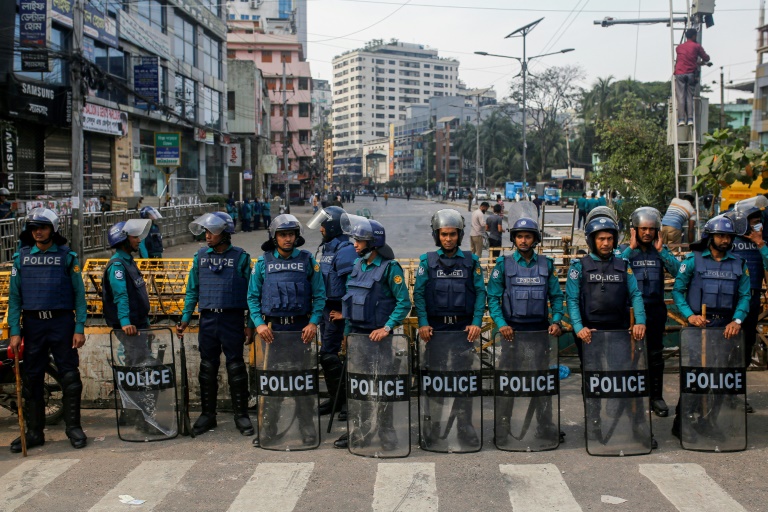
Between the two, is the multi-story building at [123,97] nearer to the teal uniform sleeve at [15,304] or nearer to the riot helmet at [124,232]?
the riot helmet at [124,232]

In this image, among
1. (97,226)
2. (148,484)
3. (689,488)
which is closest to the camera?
(689,488)

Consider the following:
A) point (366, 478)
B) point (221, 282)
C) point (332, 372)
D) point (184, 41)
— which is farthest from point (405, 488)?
point (184, 41)

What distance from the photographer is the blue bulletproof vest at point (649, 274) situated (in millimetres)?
7230

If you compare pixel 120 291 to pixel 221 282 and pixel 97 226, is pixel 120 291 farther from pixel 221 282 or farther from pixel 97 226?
pixel 97 226

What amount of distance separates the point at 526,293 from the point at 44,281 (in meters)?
4.30

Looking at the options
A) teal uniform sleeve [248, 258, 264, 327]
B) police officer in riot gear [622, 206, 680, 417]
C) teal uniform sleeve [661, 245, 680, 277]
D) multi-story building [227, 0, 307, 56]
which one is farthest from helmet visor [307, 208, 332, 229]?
multi-story building [227, 0, 307, 56]

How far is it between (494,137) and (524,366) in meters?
89.1

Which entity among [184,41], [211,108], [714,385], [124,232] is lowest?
[714,385]

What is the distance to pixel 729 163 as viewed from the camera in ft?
30.7

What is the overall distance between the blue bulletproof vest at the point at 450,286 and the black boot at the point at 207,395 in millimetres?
2157

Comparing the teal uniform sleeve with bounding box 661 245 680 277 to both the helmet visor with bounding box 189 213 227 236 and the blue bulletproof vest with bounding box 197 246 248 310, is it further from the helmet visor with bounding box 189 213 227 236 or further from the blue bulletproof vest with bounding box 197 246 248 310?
the helmet visor with bounding box 189 213 227 236

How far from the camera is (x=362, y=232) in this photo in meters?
6.76

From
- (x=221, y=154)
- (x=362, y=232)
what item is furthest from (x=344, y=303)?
(x=221, y=154)

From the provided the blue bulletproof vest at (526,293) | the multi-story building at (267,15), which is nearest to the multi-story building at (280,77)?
the multi-story building at (267,15)
